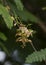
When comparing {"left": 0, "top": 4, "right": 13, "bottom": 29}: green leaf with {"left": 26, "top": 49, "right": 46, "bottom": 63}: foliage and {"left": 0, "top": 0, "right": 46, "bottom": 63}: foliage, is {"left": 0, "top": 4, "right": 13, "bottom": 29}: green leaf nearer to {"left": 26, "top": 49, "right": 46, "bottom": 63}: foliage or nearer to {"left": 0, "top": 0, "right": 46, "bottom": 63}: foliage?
{"left": 0, "top": 0, "right": 46, "bottom": 63}: foliage

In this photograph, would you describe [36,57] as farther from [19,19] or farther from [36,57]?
[19,19]

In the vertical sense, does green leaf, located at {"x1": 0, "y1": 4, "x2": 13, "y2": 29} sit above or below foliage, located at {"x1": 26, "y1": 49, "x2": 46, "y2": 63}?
above

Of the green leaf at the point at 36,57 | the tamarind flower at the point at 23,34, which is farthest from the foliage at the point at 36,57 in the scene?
the tamarind flower at the point at 23,34

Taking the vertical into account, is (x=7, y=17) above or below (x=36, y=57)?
above

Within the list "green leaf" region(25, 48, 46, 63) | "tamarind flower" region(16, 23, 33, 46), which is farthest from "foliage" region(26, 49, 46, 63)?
"tamarind flower" region(16, 23, 33, 46)

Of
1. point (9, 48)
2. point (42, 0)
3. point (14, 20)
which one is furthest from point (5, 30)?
point (42, 0)

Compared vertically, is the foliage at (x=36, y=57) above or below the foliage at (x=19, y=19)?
below

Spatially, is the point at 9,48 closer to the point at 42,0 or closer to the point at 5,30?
the point at 5,30

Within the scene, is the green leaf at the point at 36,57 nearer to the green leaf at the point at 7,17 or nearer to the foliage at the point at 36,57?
the foliage at the point at 36,57

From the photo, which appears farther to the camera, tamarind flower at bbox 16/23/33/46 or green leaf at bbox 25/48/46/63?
tamarind flower at bbox 16/23/33/46

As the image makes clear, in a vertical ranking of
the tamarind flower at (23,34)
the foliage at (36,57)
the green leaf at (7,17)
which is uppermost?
the green leaf at (7,17)

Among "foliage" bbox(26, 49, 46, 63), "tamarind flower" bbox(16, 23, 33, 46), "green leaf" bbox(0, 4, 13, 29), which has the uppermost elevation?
"green leaf" bbox(0, 4, 13, 29)

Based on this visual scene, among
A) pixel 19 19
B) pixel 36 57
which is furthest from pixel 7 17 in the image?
pixel 36 57
